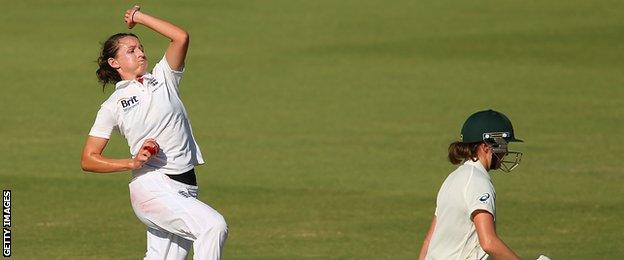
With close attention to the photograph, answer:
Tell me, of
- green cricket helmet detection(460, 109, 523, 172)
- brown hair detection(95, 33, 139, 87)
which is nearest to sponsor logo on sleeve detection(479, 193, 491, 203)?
green cricket helmet detection(460, 109, 523, 172)

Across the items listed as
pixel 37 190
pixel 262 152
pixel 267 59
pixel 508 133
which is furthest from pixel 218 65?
pixel 508 133

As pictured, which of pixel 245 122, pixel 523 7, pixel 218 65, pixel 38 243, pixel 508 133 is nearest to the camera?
pixel 508 133

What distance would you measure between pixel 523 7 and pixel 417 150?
16875mm

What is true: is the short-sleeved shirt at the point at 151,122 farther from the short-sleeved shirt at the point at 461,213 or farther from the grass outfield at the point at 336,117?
the grass outfield at the point at 336,117

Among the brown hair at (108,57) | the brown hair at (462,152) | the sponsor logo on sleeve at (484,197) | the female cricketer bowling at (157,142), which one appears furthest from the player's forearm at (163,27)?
the sponsor logo on sleeve at (484,197)

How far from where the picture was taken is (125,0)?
128 ft

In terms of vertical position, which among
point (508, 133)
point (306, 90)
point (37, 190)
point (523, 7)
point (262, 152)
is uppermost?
point (523, 7)

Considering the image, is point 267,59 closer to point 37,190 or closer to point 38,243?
point 37,190

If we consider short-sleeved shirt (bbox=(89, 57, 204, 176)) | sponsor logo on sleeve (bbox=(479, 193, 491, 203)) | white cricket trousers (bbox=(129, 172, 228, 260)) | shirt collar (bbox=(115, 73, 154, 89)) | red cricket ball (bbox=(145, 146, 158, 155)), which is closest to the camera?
sponsor logo on sleeve (bbox=(479, 193, 491, 203))

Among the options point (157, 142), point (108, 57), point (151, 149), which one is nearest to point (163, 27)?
point (108, 57)

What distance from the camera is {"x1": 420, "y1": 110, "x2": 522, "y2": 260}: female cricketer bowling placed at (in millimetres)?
7770

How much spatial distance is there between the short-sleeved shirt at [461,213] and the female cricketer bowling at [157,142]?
1870 mm

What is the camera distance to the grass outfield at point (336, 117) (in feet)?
53.2

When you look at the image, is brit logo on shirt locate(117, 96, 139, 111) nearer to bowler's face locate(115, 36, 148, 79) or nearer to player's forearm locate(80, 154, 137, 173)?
bowler's face locate(115, 36, 148, 79)
